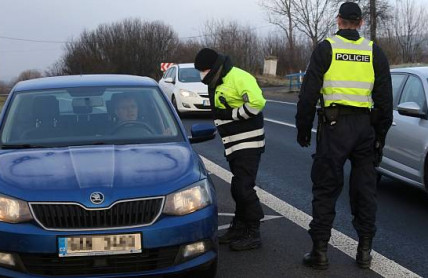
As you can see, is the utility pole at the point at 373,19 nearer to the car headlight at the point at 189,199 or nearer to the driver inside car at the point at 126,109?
the driver inside car at the point at 126,109

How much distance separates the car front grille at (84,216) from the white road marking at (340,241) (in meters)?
1.96

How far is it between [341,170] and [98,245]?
1974 millimetres

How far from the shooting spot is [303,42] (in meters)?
57.6

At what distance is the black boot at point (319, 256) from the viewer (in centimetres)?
431

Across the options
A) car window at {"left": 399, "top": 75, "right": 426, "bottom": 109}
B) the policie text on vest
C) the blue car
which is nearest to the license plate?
the blue car

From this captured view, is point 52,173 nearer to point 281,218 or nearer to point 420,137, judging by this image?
point 281,218

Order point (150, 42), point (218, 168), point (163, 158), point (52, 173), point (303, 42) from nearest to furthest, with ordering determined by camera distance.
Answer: point (52, 173) → point (163, 158) → point (218, 168) → point (303, 42) → point (150, 42)

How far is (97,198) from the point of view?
344 centimetres

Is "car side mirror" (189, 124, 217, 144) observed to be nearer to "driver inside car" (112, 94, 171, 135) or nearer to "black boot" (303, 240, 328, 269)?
"driver inside car" (112, 94, 171, 135)

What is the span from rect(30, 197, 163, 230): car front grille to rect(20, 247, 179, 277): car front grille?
18 centimetres

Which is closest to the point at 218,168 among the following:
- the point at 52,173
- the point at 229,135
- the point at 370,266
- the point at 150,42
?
the point at 229,135

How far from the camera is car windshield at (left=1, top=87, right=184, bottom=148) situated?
450 centimetres

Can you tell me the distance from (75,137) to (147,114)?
2.31 ft

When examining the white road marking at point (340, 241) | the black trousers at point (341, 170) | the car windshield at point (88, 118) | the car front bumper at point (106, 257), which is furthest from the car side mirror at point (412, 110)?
the car front bumper at point (106, 257)
